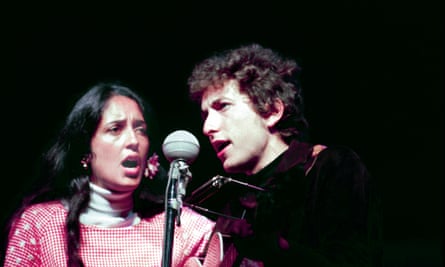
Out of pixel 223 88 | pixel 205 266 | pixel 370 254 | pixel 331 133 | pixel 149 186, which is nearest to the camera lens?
pixel 370 254

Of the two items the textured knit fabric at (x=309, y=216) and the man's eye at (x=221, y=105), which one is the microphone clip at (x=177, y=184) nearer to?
the textured knit fabric at (x=309, y=216)

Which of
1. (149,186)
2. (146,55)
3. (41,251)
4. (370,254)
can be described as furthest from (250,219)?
(146,55)

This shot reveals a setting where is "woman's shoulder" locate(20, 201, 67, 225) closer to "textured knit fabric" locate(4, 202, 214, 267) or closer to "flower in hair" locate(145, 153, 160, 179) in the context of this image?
"textured knit fabric" locate(4, 202, 214, 267)

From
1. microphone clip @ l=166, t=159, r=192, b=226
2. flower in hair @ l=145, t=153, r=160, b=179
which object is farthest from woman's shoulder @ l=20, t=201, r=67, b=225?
microphone clip @ l=166, t=159, r=192, b=226

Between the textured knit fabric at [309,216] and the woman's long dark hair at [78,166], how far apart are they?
→ 1.90 feet

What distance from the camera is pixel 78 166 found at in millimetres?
2602

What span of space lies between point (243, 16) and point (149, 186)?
1256 mm

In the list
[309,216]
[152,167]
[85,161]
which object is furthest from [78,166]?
[309,216]

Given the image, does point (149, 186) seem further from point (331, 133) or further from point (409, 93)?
point (409, 93)

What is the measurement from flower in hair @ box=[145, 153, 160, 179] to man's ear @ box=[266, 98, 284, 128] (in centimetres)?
62

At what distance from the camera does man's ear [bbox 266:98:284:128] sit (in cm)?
238

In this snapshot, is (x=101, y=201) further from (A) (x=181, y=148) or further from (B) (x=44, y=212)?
(A) (x=181, y=148)

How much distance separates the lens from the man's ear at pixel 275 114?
7.82ft

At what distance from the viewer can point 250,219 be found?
213 centimetres
